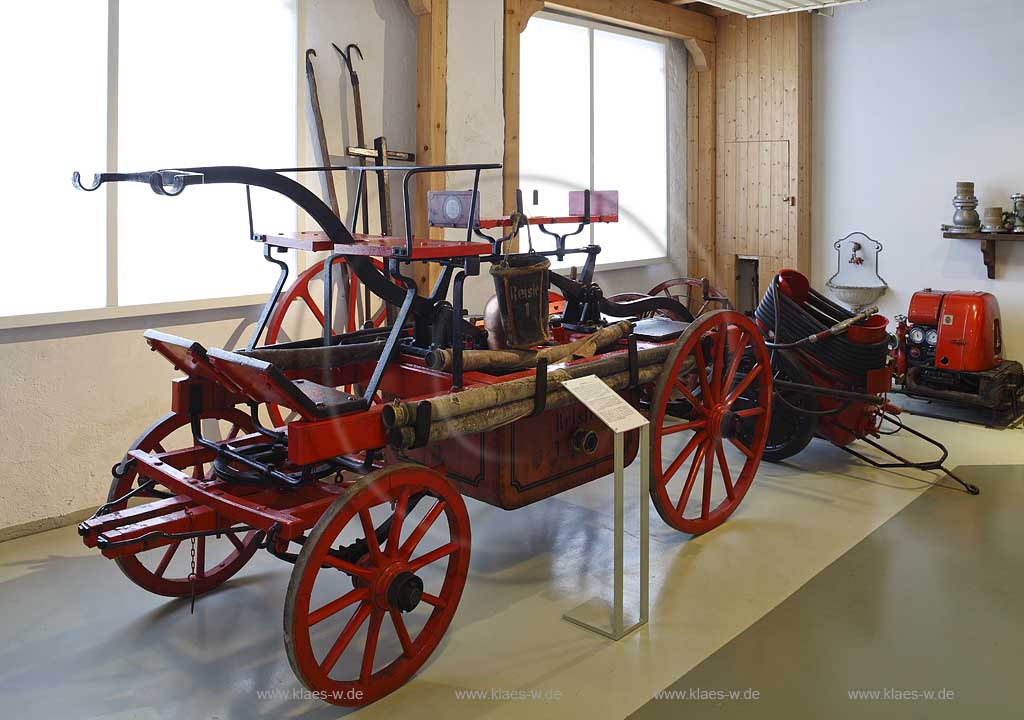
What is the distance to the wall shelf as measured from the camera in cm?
666

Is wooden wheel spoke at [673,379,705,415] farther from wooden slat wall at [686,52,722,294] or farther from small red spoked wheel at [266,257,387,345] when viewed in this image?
wooden slat wall at [686,52,722,294]

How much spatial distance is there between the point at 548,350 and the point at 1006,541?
232cm

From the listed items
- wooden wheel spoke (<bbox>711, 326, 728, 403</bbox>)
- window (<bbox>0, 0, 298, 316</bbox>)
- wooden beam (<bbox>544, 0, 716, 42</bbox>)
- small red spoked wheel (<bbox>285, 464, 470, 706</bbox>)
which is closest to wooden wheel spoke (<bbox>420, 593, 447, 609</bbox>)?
small red spoked wheel (<bbox>285, 464, 470, 706</bbox>)

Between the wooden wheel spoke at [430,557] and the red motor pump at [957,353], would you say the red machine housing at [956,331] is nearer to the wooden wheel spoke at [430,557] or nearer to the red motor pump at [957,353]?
the red motor pump at [957,353]

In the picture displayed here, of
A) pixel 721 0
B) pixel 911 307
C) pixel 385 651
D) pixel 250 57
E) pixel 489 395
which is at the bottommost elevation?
pixel 385 651

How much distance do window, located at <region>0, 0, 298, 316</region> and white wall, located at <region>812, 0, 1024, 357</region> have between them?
4.67 meters

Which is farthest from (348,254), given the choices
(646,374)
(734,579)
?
(734,579)

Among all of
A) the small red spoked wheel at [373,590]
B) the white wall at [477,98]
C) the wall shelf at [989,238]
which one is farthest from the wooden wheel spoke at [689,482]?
the wall shelf at [989,238]

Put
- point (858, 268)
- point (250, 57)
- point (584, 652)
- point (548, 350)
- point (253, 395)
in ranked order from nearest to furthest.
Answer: point (253, 395), point (584, 652), point (548, 350), point (250, 57), point (858, 268)

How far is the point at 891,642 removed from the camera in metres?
3.38

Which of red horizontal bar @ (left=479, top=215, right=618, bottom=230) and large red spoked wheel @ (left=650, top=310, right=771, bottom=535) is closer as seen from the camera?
large red spoked wheel @ (left=650, top=310, right=771, bottom=535)

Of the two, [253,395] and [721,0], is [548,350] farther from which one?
[721,0]

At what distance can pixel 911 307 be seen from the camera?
6.54 metres

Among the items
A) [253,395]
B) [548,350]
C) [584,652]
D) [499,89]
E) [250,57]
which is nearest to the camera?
[253,395]
